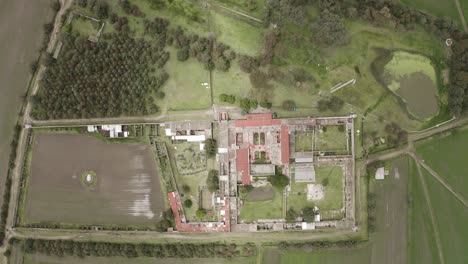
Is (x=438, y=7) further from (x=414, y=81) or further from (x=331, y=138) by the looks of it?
(x=331, y=138)

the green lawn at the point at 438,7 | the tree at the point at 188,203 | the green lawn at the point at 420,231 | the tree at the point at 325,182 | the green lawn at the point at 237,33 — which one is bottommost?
the green lawn at the point at 420,231

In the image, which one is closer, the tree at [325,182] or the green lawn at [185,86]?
the tree at [325,182]

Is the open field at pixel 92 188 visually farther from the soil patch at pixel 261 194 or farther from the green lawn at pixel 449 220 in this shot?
the green lawn at pixel 449 220

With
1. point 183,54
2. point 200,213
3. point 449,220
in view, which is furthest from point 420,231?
point 183,54

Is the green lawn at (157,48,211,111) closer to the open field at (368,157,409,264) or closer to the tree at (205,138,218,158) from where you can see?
the tree at (205,138,218,158)

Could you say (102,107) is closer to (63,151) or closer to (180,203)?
(63,151)

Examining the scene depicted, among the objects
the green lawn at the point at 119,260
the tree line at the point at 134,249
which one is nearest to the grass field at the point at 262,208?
the tree line at the point at 134,249

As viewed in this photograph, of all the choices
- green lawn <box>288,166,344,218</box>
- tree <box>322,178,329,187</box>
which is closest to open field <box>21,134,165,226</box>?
green lawn <box>288,166,344,218</box>
